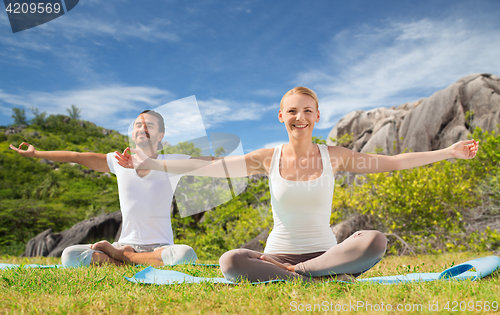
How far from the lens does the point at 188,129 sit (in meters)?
4.77

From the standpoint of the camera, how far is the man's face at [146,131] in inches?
171

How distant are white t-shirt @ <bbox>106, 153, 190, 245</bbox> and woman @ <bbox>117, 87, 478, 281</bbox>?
1.22 meters

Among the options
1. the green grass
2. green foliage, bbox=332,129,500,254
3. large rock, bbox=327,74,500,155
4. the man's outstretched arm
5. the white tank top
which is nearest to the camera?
the green grass

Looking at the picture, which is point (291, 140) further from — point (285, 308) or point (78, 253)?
point (78, 253)

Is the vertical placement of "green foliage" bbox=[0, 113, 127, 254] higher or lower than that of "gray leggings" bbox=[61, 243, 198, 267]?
higher

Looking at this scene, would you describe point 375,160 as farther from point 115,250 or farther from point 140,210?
point 115,250

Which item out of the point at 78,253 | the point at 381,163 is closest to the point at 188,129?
the point at 78,253

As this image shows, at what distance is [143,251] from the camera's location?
4207mm

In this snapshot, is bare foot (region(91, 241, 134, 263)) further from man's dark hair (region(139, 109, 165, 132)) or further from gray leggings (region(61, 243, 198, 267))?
man's dark hair (region(139, 109, 165, 132))

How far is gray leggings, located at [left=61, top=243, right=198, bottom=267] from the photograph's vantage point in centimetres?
407

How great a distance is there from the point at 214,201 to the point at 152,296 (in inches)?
240

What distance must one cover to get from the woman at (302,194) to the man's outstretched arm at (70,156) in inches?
56.6

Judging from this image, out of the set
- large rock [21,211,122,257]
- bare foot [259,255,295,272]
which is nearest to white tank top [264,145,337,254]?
bare foot [259,255,295,272]

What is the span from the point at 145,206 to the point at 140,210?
79mm
